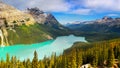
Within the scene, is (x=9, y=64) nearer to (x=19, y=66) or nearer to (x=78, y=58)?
(x=19, y=66)

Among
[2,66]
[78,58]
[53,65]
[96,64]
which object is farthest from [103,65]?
[2,66]

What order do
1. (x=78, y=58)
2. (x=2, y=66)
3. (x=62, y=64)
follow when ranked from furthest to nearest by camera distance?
1. (x=2, y=66)
2. (x=62, y=64)
3. (x=78, y=58)

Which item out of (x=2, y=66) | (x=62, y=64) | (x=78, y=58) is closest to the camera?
(x=78, y=58)

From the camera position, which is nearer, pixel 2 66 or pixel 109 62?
pixel 109 62

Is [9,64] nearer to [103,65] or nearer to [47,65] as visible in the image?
[47,65]

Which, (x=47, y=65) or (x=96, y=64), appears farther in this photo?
(x=47, y=65)

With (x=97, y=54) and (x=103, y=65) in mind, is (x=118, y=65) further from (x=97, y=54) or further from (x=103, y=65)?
(x=97, y=54)

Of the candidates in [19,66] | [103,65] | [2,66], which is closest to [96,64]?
[103,65]

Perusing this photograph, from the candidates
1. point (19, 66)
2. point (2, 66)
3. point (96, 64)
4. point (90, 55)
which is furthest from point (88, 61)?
point (2, 66)
